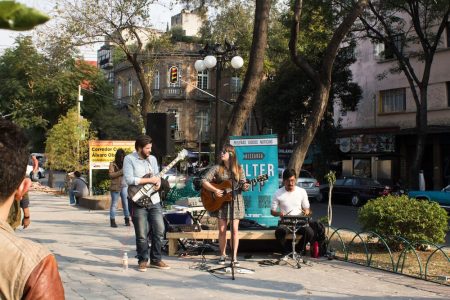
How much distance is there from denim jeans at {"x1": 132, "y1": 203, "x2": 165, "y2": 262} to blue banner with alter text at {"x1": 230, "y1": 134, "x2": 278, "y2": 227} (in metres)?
3.12

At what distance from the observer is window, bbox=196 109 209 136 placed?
185 ft

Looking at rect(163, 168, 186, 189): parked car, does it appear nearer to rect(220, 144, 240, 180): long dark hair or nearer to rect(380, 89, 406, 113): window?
rect(220, 144, 240, 180): long dark hair

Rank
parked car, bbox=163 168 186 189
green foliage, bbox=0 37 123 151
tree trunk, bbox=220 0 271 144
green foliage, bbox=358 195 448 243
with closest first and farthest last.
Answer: green foliage, bbox=358 195 448 243
tree trunk, bbox=220 0 271 144
parked car, bbox=163 168 186 189
green foliage, bbox=0 37 123 151

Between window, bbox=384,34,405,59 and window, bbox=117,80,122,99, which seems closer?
window, bbox=384,34,405,59

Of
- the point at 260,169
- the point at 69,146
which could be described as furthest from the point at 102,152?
the point at 260,169

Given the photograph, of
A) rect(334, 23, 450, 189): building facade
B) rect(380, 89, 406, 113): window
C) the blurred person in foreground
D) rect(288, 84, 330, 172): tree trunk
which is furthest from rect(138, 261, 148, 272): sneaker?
rect(380, 89, 406, 113): window

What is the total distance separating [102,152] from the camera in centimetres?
2166

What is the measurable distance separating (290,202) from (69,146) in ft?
62.0

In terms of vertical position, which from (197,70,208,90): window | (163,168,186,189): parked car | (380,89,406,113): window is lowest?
(163,168,186,189): parked car

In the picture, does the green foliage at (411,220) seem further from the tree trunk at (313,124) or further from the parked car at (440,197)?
the parked car at (440,197)

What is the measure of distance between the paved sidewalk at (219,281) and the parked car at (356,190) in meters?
16.7

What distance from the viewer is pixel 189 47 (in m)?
55.8

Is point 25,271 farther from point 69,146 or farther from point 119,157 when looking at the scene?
point 69,146

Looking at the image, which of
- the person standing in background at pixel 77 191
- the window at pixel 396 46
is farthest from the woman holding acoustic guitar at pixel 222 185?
the window at pixel 396 46
